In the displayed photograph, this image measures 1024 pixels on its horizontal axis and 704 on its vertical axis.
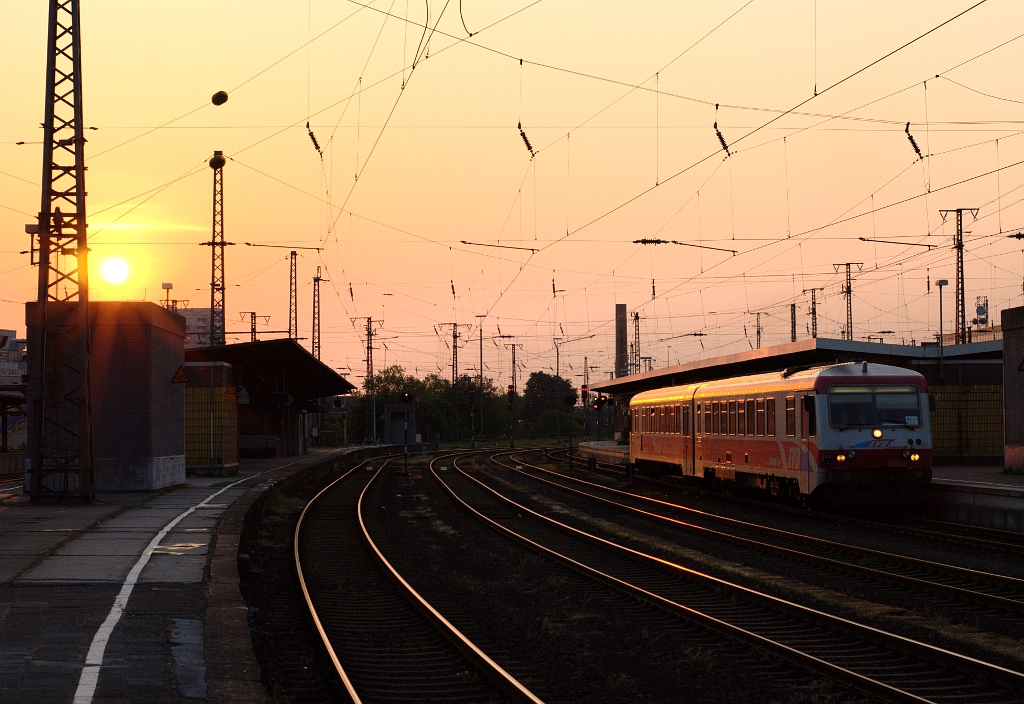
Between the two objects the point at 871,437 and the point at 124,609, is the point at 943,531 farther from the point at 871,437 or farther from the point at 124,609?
the point at 124,609

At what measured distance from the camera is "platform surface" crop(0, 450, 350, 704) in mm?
7586

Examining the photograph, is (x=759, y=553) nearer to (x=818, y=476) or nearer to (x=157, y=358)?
(x=818, y=476)

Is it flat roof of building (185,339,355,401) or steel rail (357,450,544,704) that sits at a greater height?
flat roof of building (185,339,355,401)

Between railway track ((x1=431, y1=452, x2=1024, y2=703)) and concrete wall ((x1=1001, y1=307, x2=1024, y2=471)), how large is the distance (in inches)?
506

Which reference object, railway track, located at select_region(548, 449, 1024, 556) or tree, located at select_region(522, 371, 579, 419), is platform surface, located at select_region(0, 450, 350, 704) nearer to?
railway track, located at select_region(548, 449, 1024, 556)

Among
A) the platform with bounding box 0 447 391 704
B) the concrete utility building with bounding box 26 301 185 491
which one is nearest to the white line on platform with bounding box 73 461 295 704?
the platform with bounding box 0 447 391 704

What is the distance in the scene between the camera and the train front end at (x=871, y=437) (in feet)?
66.2

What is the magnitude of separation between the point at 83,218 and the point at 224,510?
246 inches

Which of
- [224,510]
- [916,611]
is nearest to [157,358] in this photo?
[224,510]

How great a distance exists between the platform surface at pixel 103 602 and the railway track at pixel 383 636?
1277 millimetres

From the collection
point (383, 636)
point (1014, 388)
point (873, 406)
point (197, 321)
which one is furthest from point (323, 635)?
point (197, 321)

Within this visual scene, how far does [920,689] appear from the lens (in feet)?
26.1

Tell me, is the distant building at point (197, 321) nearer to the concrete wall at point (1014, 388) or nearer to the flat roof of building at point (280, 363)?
the flat roof of building at point (280, 363)

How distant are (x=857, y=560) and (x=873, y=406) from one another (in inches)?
238
